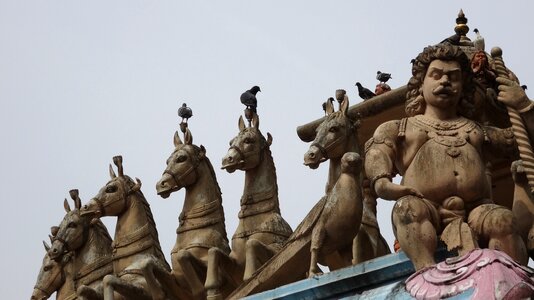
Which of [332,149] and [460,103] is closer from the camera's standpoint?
[460,103]

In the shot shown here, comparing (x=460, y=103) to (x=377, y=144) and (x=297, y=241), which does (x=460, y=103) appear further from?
(x=297, y=241)

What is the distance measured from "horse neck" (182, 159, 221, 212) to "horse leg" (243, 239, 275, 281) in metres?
1.58

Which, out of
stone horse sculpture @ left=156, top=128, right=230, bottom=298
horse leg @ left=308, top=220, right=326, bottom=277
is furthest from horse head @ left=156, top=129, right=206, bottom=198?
horse leg @ left=308, top=220, right=326, bottom=277

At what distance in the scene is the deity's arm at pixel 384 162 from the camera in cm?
1681

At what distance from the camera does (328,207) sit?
18391 millimetres

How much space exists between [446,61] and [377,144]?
0.93 meters

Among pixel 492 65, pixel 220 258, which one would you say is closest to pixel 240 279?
pixel 220 258

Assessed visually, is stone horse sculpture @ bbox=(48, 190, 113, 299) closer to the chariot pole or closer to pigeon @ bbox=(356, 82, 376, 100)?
pigeon @ bbox=(356, 82, 376, 100)

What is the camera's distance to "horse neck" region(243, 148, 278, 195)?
70.8 ft

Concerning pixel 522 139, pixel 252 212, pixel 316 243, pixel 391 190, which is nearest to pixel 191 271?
pixel 252 212

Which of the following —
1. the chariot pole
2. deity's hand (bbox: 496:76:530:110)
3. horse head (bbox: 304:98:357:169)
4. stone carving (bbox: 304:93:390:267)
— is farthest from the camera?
horse head (bbox: 304:98:357:169)

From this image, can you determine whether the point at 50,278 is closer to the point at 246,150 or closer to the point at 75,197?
the point at 75,197

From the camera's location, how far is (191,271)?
2139cm

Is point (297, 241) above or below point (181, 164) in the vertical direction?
below
